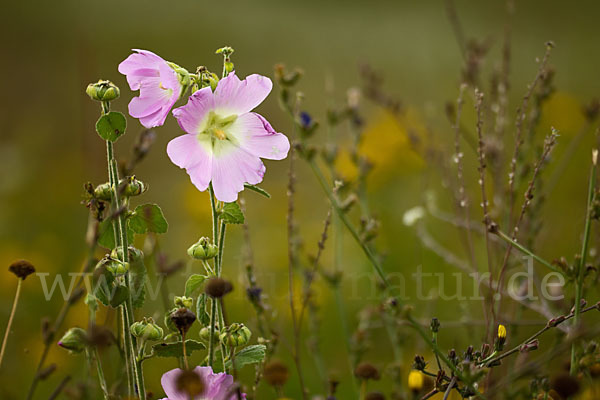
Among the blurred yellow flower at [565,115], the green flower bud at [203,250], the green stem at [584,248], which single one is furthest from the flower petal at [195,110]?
the blurred yellow flower at [565,115]

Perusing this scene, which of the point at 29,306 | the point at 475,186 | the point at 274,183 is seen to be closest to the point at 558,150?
the point at 475,186

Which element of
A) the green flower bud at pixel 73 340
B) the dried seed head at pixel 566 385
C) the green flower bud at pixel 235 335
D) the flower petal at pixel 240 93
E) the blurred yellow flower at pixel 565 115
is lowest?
the dried seed head at pixel 566 385

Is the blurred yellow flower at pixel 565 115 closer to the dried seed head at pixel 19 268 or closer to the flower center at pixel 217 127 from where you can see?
the flower center at pixel 217 127

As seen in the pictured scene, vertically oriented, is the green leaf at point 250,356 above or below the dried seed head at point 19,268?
below

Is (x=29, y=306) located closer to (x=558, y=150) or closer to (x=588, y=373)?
(x=588, y=373)

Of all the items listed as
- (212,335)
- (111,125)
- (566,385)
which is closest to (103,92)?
(111,125)

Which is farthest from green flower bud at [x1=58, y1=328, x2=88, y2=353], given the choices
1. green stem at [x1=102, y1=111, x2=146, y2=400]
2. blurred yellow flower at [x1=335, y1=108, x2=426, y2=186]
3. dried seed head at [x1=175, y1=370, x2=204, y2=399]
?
blurred yellow flower at [x1=335, y1=108, x2=426, y2=186]

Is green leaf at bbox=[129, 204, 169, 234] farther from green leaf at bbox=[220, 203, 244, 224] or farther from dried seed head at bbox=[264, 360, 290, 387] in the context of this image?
dried seed head at bbox=[264, 360, 290, 387]
